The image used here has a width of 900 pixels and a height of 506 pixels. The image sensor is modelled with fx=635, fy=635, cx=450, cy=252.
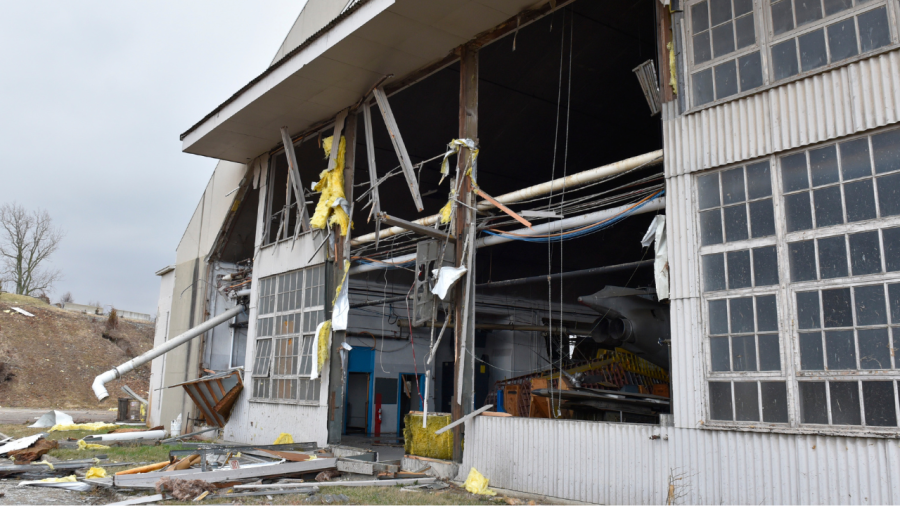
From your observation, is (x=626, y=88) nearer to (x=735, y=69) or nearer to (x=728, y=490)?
(x=735, y=69)

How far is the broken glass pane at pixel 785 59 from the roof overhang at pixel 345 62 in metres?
4.40

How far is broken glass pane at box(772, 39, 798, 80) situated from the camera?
7.49 meters

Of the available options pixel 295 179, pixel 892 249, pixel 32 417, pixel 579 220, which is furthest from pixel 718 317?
pixel 32 417

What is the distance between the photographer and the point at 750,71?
787cm

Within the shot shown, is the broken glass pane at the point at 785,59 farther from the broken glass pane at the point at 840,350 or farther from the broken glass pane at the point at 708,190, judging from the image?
the broken glass pane at the point at 840,350

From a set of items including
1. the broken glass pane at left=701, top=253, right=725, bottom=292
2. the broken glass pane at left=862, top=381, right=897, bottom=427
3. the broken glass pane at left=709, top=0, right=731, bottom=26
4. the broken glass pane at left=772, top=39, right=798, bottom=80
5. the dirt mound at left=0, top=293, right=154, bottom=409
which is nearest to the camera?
the broken glass pane at left=862, top=381, right=897, bottom=427

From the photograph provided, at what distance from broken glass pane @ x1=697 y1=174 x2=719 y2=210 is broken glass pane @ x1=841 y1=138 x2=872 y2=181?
1.41m

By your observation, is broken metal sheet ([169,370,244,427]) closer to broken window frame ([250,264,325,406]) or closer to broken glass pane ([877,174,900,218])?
broken window frame ([250,264,325,406])

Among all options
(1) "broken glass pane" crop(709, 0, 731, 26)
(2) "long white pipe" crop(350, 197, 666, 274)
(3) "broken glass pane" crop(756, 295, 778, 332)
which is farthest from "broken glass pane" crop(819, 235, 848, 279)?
(1) "broken glass pane" crop(709, 0, 731, 26)

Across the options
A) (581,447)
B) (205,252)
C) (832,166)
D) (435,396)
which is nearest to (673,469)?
(581,447)

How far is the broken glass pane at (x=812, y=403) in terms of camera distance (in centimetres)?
668

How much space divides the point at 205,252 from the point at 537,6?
14.5 m

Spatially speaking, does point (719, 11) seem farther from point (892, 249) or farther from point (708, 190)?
point (892, 249)

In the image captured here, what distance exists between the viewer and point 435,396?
22.0m
